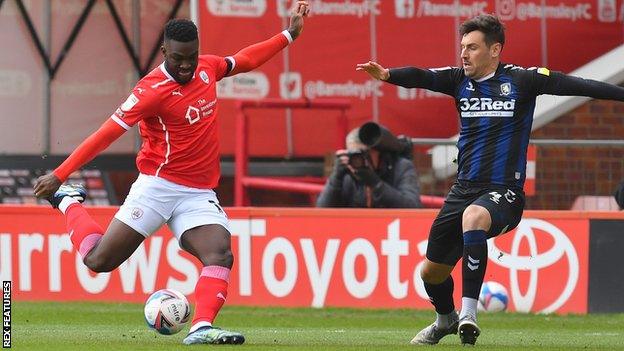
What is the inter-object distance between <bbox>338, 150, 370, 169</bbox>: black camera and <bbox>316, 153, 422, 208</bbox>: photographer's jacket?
0.24 meters

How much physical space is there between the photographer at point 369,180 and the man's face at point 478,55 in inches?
179

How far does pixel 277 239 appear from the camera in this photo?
15.0 meters

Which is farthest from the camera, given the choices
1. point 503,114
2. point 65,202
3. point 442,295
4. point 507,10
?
point 507,10

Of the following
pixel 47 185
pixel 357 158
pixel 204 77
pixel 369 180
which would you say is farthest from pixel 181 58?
pixel 369 180

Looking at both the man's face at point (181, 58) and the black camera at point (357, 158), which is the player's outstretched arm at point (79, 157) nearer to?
the man's face at point (181, 58)

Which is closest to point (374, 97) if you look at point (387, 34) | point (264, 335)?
point (387, 34)

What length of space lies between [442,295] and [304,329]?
193 centimetres

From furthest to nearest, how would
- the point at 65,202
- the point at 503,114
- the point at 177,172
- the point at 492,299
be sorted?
the point at 492,299
the point at 65,202
the point at 177,172
the point at 503,114

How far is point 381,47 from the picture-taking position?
59.7ft

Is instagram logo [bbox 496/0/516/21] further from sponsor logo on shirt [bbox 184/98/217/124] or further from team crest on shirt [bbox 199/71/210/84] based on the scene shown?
sponsor logo on shirt [bbox 184/98/217/124]

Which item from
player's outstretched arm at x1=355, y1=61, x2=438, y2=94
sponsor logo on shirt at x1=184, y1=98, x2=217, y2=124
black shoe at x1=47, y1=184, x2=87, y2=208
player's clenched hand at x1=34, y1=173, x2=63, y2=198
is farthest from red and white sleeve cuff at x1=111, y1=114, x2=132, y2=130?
player's outstretched arm at x1=355, y1=61, x2=438, y2=94

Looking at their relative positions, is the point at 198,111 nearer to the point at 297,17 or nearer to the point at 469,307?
the point at 297,17

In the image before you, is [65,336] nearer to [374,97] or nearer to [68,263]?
[68,263]

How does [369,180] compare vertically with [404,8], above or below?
below
